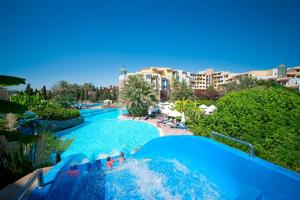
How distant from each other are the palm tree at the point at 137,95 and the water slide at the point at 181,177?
1503 centimetres

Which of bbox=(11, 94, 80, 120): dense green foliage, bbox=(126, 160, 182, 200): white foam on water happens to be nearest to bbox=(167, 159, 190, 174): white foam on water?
bbox=(126, 160, 182, 200): white foam on water

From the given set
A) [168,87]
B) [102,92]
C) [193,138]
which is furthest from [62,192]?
[102,92]

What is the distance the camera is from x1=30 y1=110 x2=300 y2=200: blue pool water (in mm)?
3643

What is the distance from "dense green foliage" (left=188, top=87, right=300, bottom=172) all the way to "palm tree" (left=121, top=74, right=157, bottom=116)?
44.8 feet

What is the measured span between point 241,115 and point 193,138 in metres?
2.83

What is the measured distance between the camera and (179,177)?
571 cm

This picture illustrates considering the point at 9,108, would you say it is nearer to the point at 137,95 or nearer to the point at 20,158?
the point at 20,158

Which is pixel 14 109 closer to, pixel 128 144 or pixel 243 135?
pixel 243 135

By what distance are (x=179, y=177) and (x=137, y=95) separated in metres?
16.9

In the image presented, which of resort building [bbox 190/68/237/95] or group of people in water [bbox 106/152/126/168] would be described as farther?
resort building [bbox 190/68/237/95]

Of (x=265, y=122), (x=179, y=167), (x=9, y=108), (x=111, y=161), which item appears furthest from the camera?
(x=265, y=122)

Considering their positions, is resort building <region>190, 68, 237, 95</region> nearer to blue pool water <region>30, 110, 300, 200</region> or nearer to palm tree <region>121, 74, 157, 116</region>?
palm tree <region>121, 74, 157, 116</region>

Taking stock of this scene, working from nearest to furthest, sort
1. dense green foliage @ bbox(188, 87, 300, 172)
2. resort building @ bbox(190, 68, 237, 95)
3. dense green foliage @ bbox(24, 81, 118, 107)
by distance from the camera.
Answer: dense green foliage @ bbox(188, 87, 300, 172) < dense green foliage @ bbox(24, 81, 118, 107) < resort building @ bbox(190, 68, 237, 95)

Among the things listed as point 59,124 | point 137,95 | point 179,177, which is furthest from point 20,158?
point 137,95
